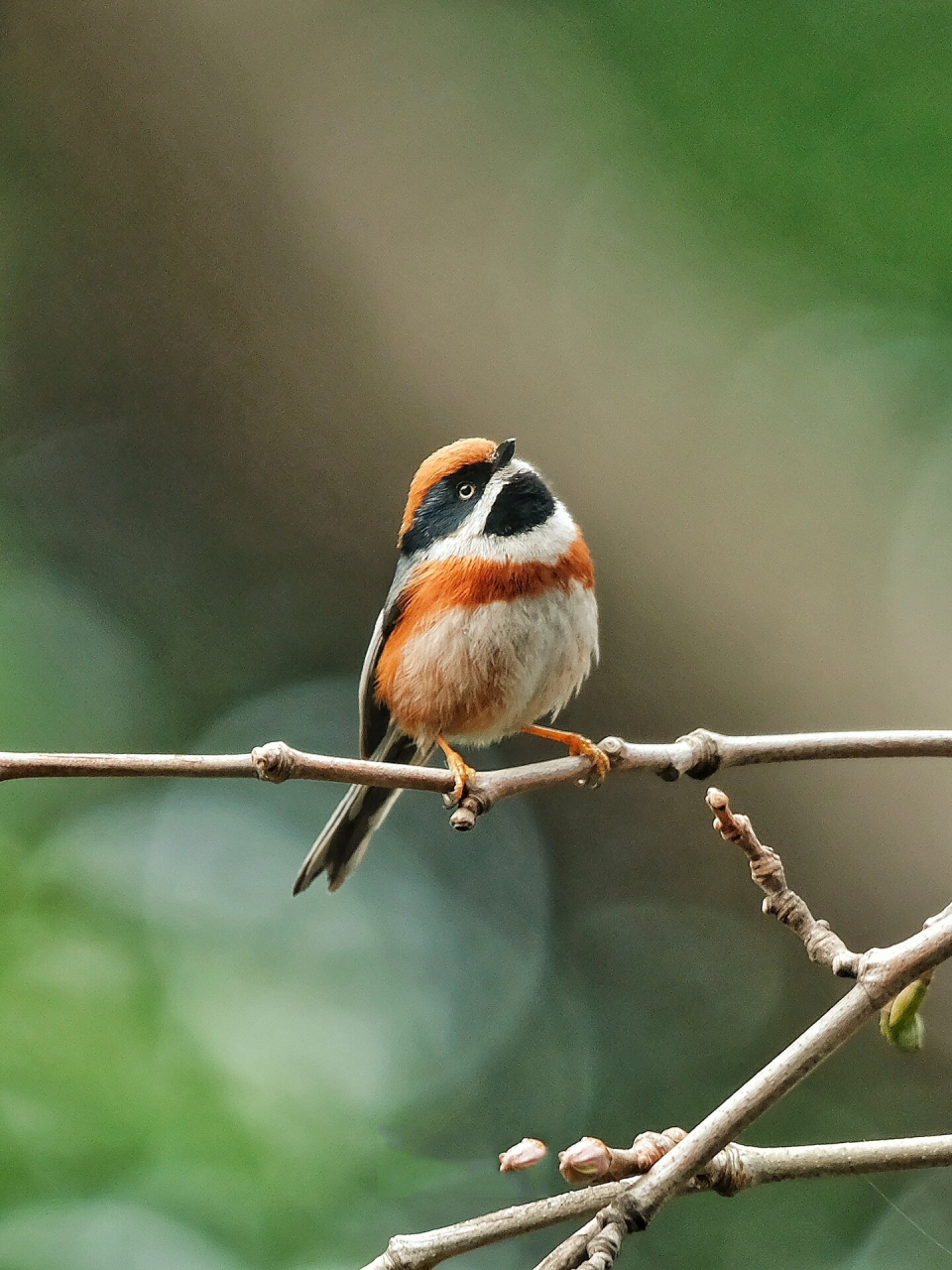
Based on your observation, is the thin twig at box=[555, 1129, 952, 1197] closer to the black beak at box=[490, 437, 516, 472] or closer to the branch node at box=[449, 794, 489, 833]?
the branch node at box=[449, 794, 489, 833]

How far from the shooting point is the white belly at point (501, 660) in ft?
7.31

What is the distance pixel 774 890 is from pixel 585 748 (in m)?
0.72

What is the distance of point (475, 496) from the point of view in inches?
87.3

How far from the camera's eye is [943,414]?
3865 mm

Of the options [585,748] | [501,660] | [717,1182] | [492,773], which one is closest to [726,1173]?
[717,1182]

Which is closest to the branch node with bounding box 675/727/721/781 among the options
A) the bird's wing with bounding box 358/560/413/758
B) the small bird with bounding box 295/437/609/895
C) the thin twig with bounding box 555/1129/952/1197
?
the thin twig with bounding box 555/1129/952/1197

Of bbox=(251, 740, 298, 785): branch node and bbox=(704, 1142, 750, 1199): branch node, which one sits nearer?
bbox=(704, 1142, 750, 1199): branch node

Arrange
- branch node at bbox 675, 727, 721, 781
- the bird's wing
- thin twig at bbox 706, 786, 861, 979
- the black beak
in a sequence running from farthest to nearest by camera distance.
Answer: the bird's wing → the black beak → branch node at bbox 675, 727, 721, 781 → thin twig at bbox 706, 786, 861, 979

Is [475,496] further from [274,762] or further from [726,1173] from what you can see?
[726,1173]

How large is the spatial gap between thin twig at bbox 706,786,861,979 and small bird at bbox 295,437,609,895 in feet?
2.52

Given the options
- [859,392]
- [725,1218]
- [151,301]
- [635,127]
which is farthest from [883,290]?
[725,1218]

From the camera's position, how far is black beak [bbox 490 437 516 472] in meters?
2.12

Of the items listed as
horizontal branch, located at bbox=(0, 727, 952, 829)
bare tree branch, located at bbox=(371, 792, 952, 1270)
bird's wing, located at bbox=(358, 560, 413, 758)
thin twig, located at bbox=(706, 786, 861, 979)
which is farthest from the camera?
bird's wing, located at bbox=(358, 560, 413, 758)

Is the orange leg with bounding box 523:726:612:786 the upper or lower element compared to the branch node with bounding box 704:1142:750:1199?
upper
